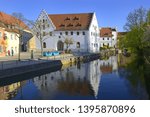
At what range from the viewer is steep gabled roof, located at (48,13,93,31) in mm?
95000

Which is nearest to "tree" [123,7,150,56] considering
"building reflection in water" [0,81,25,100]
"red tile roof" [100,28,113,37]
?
"building reflection in water" [0,81,25,100]

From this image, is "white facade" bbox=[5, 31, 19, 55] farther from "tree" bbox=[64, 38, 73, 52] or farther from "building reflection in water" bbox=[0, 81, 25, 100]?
"building reflection in water" bbox=[0, 81, 25, 100]

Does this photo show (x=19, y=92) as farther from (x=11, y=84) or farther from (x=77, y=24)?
(x=77, y=24)

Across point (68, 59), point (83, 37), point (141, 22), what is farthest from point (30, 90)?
point (83, 37)

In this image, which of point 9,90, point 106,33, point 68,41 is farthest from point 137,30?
point 106,33

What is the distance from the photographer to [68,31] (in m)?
95.1

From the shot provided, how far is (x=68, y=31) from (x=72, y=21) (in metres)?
3.78

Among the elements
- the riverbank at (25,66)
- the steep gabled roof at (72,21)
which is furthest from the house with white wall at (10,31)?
the steep gabled roof at (72,21)

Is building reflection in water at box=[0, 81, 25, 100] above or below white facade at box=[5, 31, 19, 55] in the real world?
below

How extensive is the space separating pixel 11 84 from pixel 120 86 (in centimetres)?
1100

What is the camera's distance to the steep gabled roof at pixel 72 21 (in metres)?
95.0

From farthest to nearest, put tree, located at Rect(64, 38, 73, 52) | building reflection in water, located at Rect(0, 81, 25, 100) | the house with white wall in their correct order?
tree, located at Rect(64, 38, 73, 52), the house with white wall, building reflection in water, located at Rect(0, 81, 25, 100)

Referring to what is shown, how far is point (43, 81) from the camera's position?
3566 centimetres

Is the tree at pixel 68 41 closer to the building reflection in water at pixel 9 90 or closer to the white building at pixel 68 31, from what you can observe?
the white building at pixel 68 31
